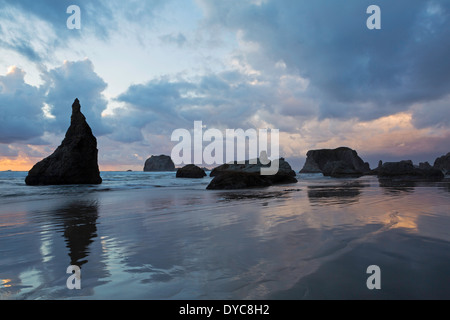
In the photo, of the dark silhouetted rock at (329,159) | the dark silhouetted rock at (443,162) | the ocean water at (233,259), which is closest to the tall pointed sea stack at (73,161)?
the ocean water at (233,259)

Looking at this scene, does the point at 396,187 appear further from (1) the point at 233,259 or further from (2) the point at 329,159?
(2) the point at 329,159

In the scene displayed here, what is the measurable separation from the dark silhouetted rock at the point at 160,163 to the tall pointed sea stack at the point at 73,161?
434ft

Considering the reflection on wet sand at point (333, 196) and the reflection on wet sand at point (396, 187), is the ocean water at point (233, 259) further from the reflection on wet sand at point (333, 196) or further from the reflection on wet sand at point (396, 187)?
the reflection on wet sand at point (396, 187)

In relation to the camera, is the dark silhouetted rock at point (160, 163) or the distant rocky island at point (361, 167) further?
the dark silhouetted rock at point (160, 163)

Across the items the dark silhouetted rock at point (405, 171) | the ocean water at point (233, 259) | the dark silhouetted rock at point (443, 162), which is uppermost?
the dark silhouetted rock at point (443, 162)

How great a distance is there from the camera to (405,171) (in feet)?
119

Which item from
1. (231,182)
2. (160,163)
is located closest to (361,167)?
(160,163)

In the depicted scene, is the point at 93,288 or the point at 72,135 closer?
the point at 93,288

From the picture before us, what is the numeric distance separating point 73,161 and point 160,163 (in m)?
136

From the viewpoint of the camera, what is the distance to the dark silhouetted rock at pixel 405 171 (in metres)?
33.8

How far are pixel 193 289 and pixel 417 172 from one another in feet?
146

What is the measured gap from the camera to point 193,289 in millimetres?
2066
